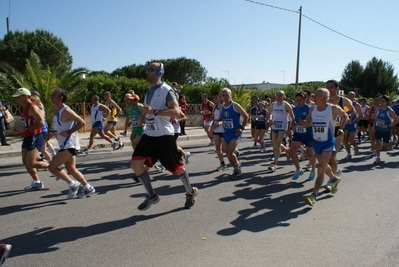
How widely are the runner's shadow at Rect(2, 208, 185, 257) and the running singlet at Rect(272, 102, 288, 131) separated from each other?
15.5ft

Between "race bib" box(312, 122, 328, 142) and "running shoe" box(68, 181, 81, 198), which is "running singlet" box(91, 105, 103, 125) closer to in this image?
"running shoe" box(68, 181, 81, 198)

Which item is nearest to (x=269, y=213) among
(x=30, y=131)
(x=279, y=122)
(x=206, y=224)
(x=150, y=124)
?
(x=206, y=224)

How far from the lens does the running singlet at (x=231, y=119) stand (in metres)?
7.66

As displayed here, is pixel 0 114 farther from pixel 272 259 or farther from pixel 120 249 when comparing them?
pixel 272 259

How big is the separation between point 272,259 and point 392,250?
4.72 ft

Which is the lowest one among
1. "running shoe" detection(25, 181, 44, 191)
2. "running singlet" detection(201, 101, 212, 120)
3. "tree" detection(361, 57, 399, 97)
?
"running shoe" detection(25, 181, 44, 191)

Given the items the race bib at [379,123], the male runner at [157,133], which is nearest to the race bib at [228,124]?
the male runner at [157,133]

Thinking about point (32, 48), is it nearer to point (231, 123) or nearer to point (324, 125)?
point (231, 123)

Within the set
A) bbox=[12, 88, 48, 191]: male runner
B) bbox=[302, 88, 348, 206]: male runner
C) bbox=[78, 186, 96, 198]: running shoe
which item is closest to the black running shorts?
bbox=[78, 186, 96, 198]: running shoe

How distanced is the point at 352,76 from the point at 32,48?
41.6m

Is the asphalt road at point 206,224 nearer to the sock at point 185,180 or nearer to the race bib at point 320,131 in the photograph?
the sock at point 185,180

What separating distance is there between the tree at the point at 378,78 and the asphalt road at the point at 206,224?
4849cm

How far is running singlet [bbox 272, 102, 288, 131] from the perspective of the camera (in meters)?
8.89

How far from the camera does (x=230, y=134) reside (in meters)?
7.73
